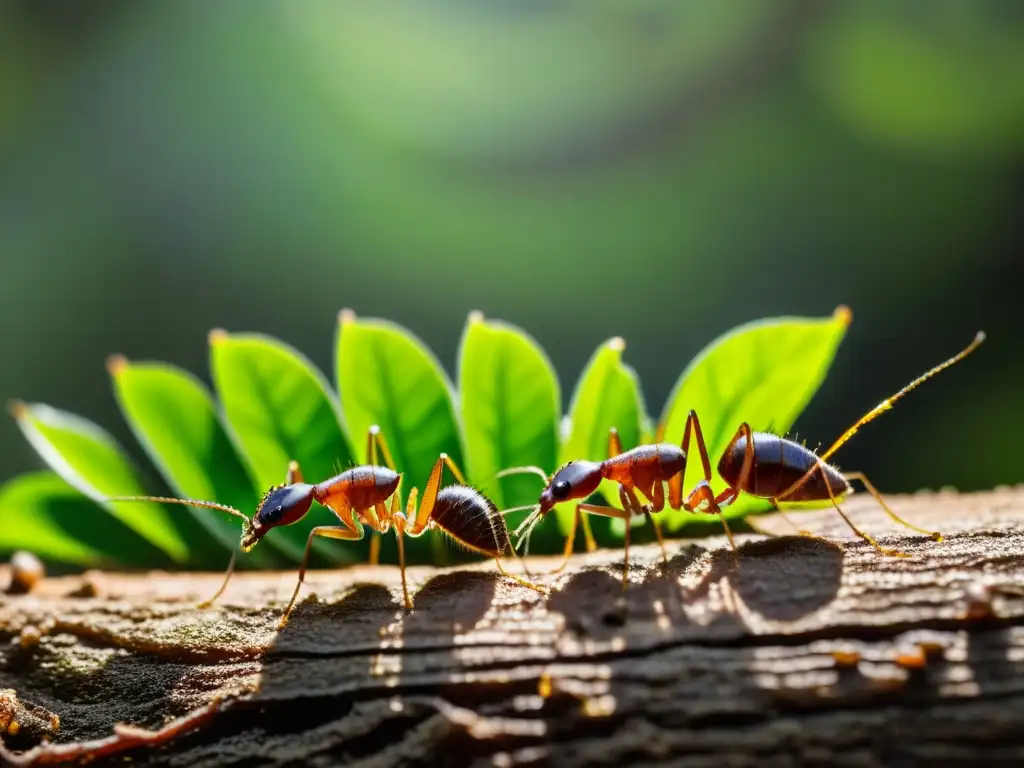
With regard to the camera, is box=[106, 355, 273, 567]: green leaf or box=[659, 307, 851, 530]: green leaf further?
box=[106, 355, 273, 567]: green leaf

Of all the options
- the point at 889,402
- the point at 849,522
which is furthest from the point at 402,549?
the point at 889,402

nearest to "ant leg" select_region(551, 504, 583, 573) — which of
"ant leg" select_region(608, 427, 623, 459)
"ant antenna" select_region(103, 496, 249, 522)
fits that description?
"ant leg" select_region(608, 427, 623, 459)

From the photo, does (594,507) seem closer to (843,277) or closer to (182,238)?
(843,277)

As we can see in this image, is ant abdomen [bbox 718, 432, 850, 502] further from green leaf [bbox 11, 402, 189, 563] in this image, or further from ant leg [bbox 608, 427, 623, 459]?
green leaf [bbox 11, 402, 189, 563]

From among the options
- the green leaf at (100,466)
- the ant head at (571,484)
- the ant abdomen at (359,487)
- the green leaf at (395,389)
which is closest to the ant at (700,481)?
the ant head at (571,484)

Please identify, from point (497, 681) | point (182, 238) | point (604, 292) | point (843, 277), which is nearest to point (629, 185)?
point (604, 292)

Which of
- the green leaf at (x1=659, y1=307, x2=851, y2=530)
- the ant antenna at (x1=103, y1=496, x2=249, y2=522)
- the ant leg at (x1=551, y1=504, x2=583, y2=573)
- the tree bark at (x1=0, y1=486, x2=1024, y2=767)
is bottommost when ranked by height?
the tree bark at (x1=0, y1=486, x2=1024, y2=767)
